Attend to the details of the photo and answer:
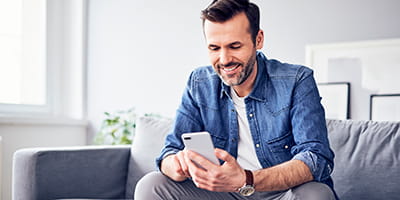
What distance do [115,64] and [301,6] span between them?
52.1 inches

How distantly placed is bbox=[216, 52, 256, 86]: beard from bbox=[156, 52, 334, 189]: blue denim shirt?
67mm

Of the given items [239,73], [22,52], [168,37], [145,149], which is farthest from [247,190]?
[22,52]

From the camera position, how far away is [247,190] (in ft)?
4.83

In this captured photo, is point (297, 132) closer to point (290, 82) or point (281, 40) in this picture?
point (290, 82)

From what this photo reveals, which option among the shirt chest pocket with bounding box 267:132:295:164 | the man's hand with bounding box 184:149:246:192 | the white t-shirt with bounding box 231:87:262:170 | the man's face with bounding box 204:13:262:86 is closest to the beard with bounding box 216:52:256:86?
the man's face with bounding box 204:13:262:86

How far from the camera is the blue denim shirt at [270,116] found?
1561mm

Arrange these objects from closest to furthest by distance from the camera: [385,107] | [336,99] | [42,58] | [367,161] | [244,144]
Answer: [244,144], [367,161], [385,107], [336,99], [42,58]

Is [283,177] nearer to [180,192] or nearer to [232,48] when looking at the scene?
[180,192]

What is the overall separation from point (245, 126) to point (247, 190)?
32cm

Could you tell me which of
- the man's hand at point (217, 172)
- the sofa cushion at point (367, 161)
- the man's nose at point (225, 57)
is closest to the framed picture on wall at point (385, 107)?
the sofa cushion at point (367, 161)

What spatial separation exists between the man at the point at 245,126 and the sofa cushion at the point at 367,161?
33 centimetres

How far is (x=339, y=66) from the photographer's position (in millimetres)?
2590

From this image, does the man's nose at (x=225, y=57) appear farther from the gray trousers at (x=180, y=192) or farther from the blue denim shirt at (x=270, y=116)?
the gray trousers at (x=180, y=192)

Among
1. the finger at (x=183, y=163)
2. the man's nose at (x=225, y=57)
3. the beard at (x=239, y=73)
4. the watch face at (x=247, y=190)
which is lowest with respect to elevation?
the watch face at (x=247, y=190)
